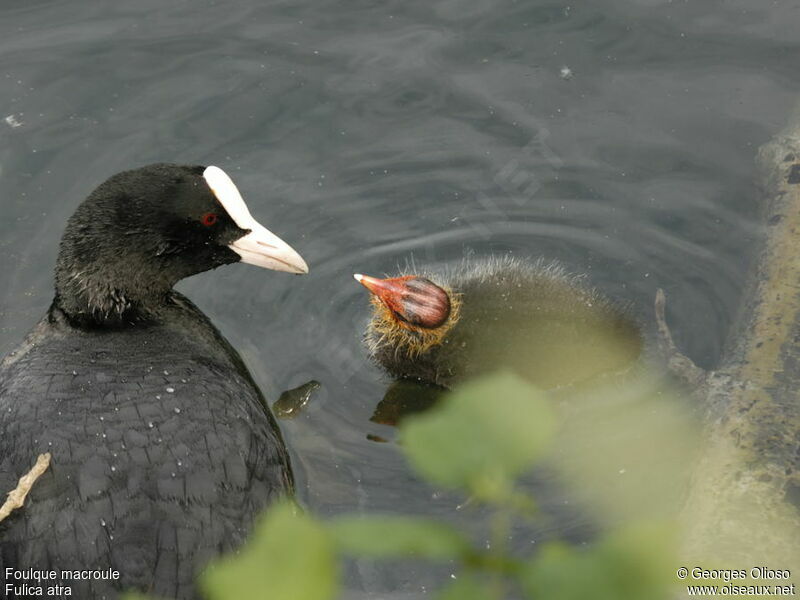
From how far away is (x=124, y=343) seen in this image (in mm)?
4121

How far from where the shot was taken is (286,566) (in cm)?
107

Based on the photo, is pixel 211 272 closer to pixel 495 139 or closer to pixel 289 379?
pixel 289 379

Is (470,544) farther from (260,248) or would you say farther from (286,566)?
(260,248)

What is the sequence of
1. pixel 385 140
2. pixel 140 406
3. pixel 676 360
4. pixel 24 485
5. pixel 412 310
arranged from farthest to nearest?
1. pixel 385 140
2. pixel 676 360
3. pixel 412 310
4. pixel 140 406
5. pixel 24 485

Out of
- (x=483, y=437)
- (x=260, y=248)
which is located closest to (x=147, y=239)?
(x=260, y=248)

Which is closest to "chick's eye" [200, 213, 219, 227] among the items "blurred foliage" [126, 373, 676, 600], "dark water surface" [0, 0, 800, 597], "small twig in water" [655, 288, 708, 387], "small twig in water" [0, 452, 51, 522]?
"dark water surface" [0, 0, 800, 597]

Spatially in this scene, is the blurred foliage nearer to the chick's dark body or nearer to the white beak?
the chick's dark body

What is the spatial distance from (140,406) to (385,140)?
2579 mm

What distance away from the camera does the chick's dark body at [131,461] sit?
124 inches

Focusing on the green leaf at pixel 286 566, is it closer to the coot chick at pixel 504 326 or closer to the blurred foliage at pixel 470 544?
the blurred foliage at pixel 470 544

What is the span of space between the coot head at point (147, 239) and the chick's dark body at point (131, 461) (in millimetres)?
231

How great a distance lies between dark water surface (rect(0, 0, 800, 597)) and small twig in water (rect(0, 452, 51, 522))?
4.86 feet

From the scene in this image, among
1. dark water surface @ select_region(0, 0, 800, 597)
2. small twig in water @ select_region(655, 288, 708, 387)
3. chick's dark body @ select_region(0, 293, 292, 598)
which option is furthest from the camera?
dark water surface @ select_region(0, 0, 800, 597)

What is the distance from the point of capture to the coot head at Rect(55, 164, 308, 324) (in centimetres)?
409
